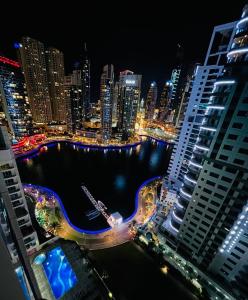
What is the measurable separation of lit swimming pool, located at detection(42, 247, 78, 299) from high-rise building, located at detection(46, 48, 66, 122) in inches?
3892

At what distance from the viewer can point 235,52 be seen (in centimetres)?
1522

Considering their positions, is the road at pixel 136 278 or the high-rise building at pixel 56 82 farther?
the high-rise building at pixel 56 82

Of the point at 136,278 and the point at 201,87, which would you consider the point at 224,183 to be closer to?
the point at 136,278

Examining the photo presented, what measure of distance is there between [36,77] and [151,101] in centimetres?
10490

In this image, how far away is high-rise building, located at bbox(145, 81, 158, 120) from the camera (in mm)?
146000

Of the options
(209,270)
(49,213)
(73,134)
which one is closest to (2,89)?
(73,134)

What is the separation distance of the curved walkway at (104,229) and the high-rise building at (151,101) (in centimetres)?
11363

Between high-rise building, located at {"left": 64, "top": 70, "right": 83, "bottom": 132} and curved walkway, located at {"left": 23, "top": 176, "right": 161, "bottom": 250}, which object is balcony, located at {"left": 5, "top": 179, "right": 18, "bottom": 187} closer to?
curved walkway, located at {"left": 23, "top": 176, "right": 161, "bottom": 250}

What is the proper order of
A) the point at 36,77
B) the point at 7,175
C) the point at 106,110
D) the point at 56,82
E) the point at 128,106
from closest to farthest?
the point at 7,175
the point at 106,110
the point at 36,77
the point at 128,106
the point at 56,82

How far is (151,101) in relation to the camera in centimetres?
15000

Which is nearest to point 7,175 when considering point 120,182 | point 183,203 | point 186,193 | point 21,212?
point 21,212

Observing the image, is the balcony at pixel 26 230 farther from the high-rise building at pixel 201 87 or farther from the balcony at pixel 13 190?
the high-rise building at pixel 201 87

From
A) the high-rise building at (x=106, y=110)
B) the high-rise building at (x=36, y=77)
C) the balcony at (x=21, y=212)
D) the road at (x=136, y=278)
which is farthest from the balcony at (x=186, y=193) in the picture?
the high-rise building at (x=36, y=77)

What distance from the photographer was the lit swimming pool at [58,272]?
52.4 ft
